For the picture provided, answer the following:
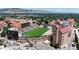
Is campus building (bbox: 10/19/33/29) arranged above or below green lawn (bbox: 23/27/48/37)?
above

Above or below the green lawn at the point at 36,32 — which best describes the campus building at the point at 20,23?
above
